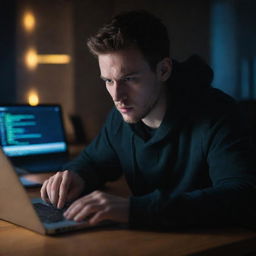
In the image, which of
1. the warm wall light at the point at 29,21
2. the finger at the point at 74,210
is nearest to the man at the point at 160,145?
the finger at the point at 74,210

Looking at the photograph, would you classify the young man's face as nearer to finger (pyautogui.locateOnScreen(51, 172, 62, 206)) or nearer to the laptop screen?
finger (pyautogui.locateOnScreen(51, 172, 62, 206))

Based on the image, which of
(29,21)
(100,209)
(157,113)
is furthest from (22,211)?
(29,21)

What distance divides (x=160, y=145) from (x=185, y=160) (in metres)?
0.09

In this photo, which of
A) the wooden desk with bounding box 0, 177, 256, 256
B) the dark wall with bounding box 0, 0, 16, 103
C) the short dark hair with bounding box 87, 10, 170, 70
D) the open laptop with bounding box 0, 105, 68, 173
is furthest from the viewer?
the dark wall with bounding box 0, 0, 16, 103

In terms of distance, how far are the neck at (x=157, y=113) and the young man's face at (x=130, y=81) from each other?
0.04 m

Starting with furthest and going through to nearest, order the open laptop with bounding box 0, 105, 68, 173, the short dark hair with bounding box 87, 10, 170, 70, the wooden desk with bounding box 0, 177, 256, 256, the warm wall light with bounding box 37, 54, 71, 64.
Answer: the warm wall light with bounding box 37, 54, 71, 64
the open laptop with bounding box 0, 105, 68, 173
the short dark hair with bounding box 87, 10, 170, 70
the wooden desk with bounding box 0, 177, 256, 256

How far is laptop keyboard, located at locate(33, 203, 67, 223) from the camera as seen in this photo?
103 centimetres

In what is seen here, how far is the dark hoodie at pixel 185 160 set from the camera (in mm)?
1000

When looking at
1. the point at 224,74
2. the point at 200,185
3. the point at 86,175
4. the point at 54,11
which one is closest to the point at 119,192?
the point at 86,175

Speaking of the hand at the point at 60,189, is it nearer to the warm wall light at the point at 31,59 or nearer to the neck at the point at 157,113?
the neck at the point at 157,113

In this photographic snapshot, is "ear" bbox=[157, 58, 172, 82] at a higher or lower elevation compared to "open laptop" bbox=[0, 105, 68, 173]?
higher

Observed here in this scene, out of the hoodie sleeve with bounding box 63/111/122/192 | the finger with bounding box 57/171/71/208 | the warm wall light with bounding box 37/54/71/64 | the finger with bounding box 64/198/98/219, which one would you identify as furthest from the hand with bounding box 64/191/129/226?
the warm wall light with bounding box 37/54/71/64

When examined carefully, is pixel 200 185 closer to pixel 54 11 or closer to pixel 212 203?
pixel 212 203

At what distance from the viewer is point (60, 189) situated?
1178 millimetres
